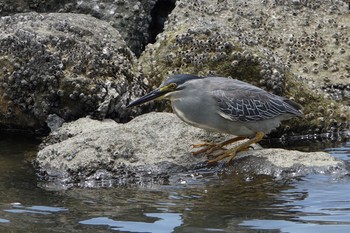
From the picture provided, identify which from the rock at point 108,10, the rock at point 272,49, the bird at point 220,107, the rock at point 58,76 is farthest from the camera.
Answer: the rock at point 108,10

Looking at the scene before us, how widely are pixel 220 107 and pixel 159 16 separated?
442 centimetres

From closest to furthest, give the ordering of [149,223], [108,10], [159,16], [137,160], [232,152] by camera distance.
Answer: [149,223]
[137,160]
[232,152]
[108,10]
[159,16]

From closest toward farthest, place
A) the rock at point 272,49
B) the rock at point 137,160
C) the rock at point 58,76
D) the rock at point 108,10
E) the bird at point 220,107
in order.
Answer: the rock at point 137,160, the bird at point 220,107, the rock at point 58,76, the rock at point 272,49, the rock at point 108,10

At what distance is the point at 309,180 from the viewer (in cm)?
723

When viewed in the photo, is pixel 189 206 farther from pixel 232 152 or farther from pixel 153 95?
pixel 153 95

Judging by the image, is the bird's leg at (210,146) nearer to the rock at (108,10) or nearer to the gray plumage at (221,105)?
the gray plumage at (221,105)

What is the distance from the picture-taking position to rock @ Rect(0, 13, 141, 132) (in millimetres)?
8961

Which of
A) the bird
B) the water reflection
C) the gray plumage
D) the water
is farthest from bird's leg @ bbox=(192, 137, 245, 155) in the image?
the water reflection

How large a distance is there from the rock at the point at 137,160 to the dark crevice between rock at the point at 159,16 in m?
3.95

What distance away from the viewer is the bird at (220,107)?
25.6 ft

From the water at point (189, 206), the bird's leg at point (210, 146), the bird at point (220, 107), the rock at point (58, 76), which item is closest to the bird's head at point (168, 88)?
the bird at point (220, 107)

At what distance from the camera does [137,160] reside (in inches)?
302

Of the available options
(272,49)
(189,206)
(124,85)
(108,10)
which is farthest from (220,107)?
(108,10)

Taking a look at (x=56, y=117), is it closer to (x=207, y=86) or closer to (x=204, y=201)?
(x=207, y=86)
